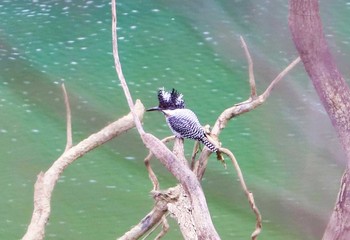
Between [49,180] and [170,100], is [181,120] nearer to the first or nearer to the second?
[170,100]

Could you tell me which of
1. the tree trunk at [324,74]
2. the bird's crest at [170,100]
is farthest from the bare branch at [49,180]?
the tree trunk at [324,74]

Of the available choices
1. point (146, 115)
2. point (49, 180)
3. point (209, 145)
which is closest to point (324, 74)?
point (209, 145)

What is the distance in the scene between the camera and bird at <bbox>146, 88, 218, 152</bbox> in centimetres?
105

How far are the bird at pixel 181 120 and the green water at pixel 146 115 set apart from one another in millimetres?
691

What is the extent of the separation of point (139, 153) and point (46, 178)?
574mm

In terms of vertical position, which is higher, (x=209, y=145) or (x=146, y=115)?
(x=209, y=145)

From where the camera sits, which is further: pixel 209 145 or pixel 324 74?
pixel 209 145

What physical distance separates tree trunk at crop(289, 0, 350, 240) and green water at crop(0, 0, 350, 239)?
0.83 m

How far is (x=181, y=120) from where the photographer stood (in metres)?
1.05

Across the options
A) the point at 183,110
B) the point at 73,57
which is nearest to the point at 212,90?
the point at 73,57

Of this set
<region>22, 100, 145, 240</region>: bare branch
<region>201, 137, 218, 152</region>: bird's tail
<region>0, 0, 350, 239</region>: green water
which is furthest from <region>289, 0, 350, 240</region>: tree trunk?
<region>0, 0, 350, 239</region>: green water

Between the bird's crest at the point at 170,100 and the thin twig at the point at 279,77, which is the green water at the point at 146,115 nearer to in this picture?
the thin twig at the point at 279,77

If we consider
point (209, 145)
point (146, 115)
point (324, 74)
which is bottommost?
point (146, 115)

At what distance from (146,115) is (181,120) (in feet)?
2.50
